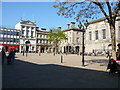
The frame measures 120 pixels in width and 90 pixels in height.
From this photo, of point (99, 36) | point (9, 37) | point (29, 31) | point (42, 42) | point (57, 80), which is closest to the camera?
point (57, 80)

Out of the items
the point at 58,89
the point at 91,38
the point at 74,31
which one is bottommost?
the point at 58,89

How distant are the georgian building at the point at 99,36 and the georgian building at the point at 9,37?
31877mm

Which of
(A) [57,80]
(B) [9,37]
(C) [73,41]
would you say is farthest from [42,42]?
(A) [57,80]

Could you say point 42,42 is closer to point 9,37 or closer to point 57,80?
point 9,37

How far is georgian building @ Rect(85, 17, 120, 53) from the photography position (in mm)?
39925

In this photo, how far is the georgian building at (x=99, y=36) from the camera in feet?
131

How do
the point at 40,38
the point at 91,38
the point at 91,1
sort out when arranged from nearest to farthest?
the point at 91,1 → the point at 91,38 → the point at 40,38

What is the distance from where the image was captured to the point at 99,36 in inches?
1686

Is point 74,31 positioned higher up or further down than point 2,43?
higher up

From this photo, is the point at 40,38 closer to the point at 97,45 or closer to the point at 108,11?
the point at 97,45

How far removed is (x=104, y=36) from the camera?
4159cm

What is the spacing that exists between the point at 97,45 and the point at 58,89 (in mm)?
39375

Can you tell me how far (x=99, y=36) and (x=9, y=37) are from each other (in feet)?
134

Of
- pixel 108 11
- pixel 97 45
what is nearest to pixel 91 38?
pixel 97 45
